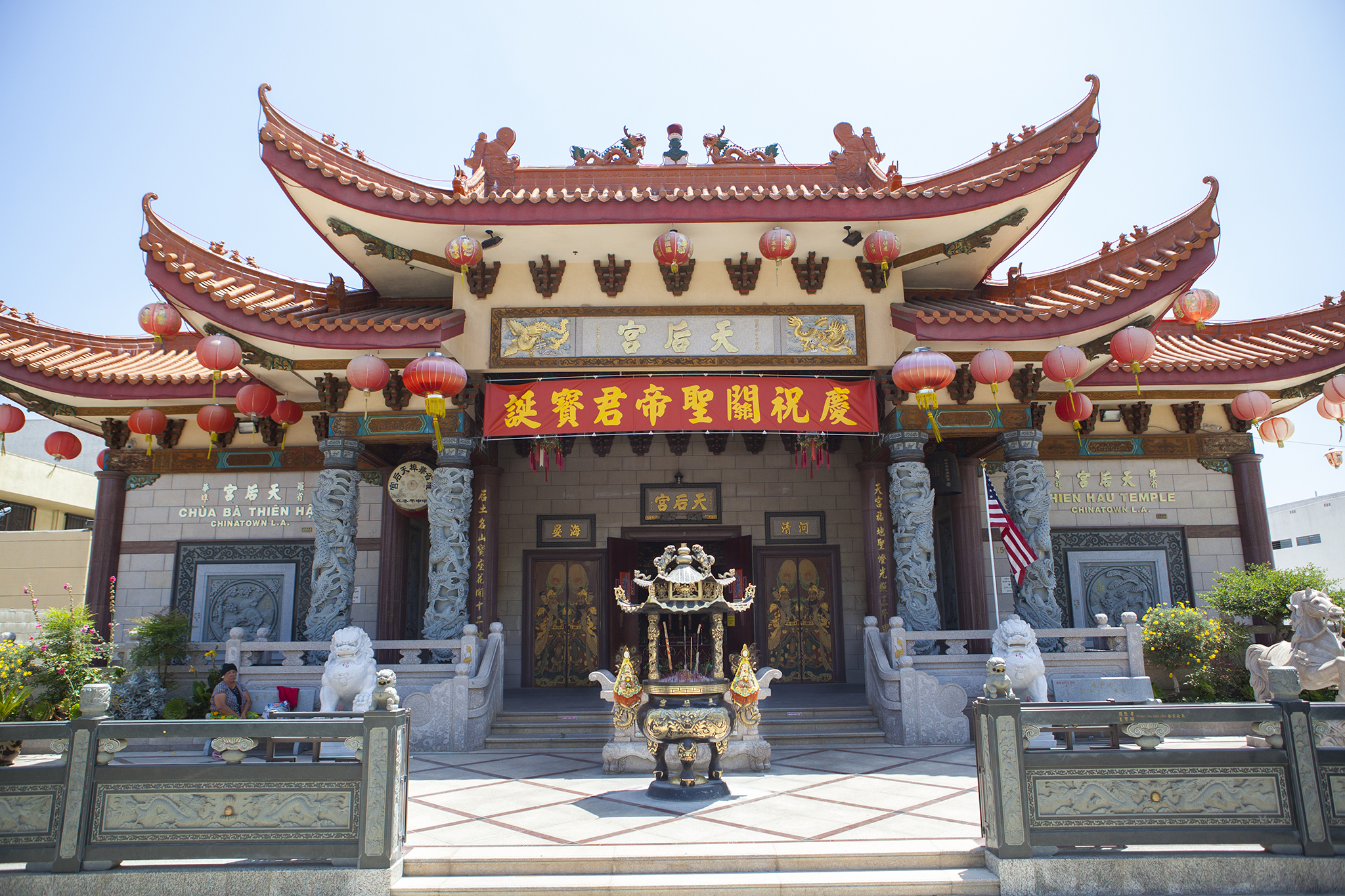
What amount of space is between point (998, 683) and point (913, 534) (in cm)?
461

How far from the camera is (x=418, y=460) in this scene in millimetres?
10242

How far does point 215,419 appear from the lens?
387 inches

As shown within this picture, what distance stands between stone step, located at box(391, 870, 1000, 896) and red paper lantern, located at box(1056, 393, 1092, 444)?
6697 millimetres

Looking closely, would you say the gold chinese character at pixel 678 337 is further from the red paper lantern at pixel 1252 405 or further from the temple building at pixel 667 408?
the red paper lantern at pixel 1252 405

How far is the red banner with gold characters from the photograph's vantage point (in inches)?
350

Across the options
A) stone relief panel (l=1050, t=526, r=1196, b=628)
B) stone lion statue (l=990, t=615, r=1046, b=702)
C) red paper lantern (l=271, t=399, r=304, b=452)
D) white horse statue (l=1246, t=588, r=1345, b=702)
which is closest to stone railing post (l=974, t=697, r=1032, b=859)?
stone lion statue (l=990, t=615, r=1046, b=702)

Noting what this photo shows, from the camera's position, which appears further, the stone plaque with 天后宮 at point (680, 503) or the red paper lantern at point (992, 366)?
the stone plaque with 天后宮 at point (680, 503)

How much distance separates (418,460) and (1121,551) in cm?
924

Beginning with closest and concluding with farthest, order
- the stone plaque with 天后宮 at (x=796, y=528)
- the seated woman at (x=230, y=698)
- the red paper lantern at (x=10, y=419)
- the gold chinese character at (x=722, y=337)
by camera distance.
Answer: the seated woman at (x=230, y=698)
the gold chinese character at (x=722, y=337)
the red paper lantern at (x=10, y=419)
the stone plaque with 天后宮 at (x=796, y=528)

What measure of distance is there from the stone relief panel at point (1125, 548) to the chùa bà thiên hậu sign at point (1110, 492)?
29cm

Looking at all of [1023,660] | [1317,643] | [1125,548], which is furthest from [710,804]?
[1125,548]

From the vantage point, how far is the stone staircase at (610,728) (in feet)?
27.0

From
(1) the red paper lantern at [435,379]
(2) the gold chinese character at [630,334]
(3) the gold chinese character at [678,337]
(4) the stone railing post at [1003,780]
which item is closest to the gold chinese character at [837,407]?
(3) the gold chinese character at [678,337]

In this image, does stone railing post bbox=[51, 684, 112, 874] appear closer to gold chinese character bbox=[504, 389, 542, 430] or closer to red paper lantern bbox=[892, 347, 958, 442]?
gold chinese character bbox=[504, 389, 542, 430]
